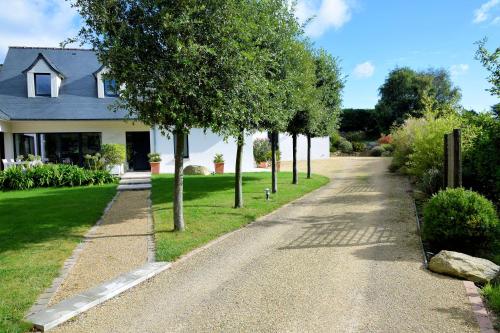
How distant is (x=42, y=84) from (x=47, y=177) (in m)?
6.89

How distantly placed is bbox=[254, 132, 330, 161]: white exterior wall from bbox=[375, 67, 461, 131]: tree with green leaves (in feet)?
31.0

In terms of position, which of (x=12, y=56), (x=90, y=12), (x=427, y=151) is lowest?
(x=427, y=151)

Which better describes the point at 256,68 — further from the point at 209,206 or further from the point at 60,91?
the point at 60,91

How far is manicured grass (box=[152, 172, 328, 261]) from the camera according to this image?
791 cm

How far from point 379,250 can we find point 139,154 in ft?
55.7

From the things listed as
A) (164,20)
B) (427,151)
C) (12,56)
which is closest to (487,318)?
(164,20)

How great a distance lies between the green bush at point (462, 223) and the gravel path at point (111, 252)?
526 cm

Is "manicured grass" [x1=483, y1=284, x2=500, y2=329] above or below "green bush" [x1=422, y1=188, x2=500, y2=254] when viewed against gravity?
below

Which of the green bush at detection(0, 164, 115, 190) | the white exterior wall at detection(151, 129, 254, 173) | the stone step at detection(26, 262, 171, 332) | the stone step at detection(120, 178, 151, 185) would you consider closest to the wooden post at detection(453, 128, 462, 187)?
the stone step at detection(26, 262, 171, 332)

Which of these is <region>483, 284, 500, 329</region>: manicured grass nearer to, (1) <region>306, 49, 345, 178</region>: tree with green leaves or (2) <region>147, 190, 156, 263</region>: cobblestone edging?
(2) <region>147, 190, 156, 263</region>: cobblestone edging

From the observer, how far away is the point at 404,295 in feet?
16.9

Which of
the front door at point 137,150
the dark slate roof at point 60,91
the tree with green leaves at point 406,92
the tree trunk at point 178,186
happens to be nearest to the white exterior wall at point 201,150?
the front door at point 137,150

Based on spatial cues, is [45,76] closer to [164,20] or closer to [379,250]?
[164,20]

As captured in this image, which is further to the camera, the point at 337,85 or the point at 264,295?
the point at 337,85
